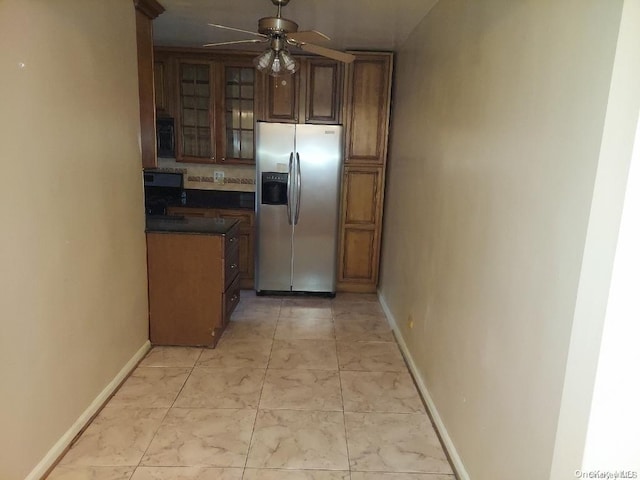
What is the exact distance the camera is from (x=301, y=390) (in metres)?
2.65

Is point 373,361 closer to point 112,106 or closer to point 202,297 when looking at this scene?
point 202,297

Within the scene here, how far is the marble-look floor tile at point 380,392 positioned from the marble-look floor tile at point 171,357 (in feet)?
3.40

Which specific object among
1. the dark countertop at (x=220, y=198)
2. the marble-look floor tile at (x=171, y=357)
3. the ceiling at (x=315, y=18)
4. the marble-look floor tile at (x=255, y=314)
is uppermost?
the ceiling at (x=315, y=18)

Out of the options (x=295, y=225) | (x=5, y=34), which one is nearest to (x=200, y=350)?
(x=295, y=225)

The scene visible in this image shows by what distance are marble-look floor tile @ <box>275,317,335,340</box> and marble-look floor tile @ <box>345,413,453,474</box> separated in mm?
1071

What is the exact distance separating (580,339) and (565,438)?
284mm

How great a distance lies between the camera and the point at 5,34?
1556mm

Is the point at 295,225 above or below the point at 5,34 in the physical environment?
below

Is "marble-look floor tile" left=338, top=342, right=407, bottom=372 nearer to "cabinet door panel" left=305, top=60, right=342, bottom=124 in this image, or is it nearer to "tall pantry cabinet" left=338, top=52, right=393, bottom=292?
"tall pantry cabinet" left=338, top=52, right=393, bottom=292

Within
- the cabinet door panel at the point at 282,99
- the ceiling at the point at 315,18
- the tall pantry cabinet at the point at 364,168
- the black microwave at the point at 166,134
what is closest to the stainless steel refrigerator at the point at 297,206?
the tall pantry cabinet at the point at 364,168

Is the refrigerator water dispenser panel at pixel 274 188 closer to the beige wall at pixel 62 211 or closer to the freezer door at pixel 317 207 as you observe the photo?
the freezer door at pixel 317 207

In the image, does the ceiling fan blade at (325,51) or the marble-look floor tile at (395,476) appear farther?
the ceiling fan blade at (325,51)

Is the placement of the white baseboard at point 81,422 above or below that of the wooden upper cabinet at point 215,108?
below

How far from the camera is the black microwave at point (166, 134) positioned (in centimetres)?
430
